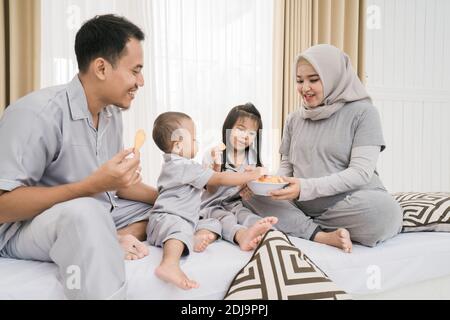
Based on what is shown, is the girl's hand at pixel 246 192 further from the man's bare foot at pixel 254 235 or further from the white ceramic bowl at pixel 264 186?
the man's bare foot at pixel 254 235

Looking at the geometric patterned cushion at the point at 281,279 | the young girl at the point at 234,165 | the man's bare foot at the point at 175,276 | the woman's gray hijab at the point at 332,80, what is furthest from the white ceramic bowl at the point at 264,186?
→ the man's bare foot at the point at 175,276

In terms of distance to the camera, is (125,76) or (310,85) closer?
(125,76)

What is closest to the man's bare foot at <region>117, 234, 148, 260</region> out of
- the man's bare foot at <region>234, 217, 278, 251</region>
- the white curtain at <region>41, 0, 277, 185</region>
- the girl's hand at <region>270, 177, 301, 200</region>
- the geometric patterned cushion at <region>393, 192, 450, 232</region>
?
the man's bare foot at <region>234, 217, 278, 251</region>

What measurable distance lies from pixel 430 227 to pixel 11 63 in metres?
2.68

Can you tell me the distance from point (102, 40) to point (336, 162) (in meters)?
1.16

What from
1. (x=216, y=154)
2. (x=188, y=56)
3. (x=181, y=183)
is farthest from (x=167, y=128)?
(x=188, y=56)

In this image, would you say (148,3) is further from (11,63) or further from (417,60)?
(417,60)

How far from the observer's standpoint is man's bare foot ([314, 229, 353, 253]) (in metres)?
1.46

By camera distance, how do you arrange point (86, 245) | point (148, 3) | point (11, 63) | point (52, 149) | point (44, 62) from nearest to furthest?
point (86, 245) → point (52, 149) → point (11, 63) → point (44, 62) → point (148, 3)

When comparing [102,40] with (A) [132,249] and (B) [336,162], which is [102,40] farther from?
(B) [336,162]

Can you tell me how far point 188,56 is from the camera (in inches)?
120

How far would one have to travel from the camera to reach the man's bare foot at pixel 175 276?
1.15 m

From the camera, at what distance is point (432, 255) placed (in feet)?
5.02

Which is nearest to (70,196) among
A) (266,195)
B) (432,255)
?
(266,195)
